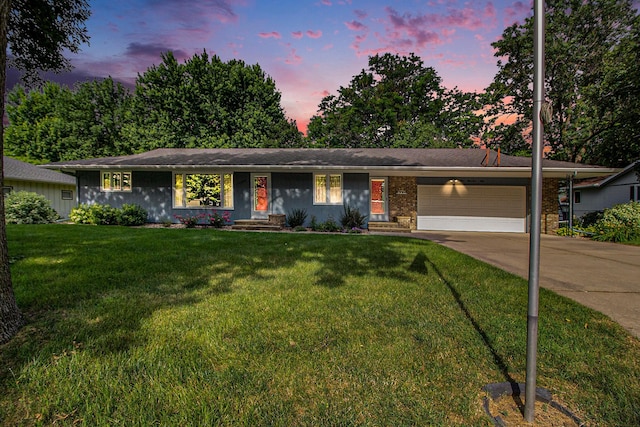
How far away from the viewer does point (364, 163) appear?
12336mm

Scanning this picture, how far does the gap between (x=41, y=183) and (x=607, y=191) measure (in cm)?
3500

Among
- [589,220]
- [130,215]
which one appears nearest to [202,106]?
[130,215]

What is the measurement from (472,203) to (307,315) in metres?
12.5

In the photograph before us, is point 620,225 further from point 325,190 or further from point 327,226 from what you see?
point 325,190

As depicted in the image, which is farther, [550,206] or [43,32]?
[550,206]

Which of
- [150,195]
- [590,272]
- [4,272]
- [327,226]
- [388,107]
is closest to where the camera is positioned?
[4,272]

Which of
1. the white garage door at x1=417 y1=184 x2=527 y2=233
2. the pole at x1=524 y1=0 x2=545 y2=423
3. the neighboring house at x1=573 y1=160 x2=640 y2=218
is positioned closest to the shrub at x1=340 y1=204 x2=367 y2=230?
the white garage door at x1=417 y1=184 x2=527 y2=233

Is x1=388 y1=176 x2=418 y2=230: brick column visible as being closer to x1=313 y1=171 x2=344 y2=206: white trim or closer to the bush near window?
x1=313 y1=171 x2=344 y2=206: white trim

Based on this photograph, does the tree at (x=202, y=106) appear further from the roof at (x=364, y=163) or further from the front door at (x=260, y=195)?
the front door at (x=260, y=195)

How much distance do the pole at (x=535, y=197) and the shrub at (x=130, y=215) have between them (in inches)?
573

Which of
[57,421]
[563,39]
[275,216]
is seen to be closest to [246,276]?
[57,421]

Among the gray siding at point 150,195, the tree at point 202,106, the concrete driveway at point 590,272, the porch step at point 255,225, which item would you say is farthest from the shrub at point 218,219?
the tree at point 202,106

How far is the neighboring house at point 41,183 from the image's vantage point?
16.1 m

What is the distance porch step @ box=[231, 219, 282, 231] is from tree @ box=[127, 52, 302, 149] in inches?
519
